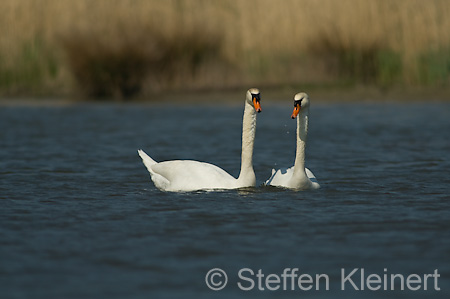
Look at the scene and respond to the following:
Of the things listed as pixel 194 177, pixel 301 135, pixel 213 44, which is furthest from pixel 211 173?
pixel 213 44

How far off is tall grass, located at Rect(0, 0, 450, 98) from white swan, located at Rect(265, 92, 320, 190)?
945cm

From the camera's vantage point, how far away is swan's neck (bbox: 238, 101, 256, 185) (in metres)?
8.64

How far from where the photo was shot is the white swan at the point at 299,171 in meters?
8.64

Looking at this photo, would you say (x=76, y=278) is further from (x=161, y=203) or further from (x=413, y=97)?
(x=413, y=97)

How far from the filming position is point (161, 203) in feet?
26.2

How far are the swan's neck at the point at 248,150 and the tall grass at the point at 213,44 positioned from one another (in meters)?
9.65

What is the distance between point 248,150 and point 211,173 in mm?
483

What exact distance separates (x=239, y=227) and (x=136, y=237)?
837 millimetres

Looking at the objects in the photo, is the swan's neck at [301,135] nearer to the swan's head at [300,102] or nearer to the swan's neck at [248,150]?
the swan's head at [300,102]

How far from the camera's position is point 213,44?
1894cm

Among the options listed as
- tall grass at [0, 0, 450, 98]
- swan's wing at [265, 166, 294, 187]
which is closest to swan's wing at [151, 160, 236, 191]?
swan's wing at [265, 166, 294, 187]

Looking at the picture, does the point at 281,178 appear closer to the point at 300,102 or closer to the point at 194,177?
the point at 300,102

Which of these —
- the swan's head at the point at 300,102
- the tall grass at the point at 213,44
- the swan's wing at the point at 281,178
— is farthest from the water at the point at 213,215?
the tall grass at the point at 213,44

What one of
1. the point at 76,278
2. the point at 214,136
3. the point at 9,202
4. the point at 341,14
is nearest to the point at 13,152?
the point at 214,136
